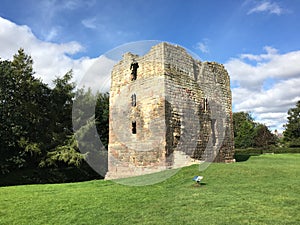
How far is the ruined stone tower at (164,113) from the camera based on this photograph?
1117 cm

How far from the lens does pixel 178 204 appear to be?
20.2ft

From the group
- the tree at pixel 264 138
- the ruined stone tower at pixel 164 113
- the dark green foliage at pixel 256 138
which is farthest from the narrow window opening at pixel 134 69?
the tree at pixel 264 138

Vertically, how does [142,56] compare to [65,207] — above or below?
above

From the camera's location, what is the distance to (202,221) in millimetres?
4910

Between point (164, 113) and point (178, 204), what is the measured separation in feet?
17.2

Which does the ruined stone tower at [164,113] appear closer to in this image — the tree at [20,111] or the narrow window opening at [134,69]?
the narrow window opening at [134,69]

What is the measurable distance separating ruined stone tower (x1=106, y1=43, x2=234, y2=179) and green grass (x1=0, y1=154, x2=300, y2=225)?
2.44 metres

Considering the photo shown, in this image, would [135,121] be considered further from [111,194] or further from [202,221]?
[202,221]

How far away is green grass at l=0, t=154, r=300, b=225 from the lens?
5.16m

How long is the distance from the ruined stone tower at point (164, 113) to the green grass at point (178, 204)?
2440mm

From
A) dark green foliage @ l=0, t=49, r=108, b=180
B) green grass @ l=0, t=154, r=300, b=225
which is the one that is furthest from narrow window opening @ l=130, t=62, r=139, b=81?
dark green foliage @ l=0, t=49, r=108, b=180

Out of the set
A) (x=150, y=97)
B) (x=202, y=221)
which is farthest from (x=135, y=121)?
(x=202, y=221)

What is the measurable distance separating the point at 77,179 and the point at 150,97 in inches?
503

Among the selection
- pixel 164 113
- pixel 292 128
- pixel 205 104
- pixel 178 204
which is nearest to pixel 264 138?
pixel 292 128
